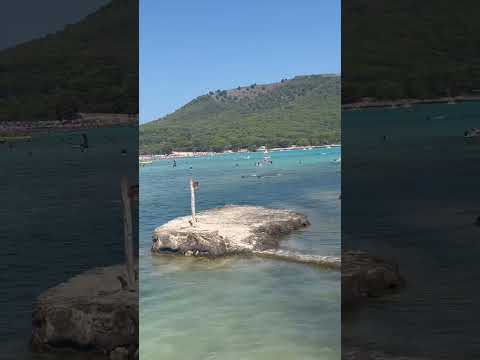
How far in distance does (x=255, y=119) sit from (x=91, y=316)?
50785mm

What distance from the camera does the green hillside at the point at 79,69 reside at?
3.65m

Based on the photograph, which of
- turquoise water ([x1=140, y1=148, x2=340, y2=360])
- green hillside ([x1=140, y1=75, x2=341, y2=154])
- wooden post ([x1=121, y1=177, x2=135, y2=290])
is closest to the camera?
wooden post ([x1=121, y1=177, x2=135, y2=290])

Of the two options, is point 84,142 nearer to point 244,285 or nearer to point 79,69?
point 79,69

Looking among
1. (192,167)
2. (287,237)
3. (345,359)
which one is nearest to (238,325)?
(287,237)

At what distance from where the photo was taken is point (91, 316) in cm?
354

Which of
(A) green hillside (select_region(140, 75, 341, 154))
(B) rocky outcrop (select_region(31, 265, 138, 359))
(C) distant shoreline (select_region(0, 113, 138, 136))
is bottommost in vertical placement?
(B) rocky outcrop (select_region(31, 265, 138, 359))

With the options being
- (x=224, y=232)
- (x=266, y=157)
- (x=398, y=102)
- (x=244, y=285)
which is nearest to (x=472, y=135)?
(x=398, y=102)

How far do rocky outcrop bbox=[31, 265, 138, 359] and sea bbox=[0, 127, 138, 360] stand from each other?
56mm

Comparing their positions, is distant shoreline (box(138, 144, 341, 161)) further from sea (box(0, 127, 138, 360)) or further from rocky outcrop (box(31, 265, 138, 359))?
rocky outcrop (box(31, 265, 138, 359))

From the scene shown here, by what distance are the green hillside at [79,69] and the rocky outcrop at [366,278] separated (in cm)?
162

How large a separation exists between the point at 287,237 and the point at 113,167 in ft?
62.6

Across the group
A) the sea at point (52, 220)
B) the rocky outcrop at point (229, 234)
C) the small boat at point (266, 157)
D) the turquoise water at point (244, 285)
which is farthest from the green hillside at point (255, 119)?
the sea at point (52, 220)

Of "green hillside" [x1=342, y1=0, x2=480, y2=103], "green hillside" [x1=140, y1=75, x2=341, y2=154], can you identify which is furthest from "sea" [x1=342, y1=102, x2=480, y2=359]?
"green hillside" [x1=140, y1=75, x2=341, y2=154]

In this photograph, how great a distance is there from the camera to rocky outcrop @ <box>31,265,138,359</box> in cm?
337
